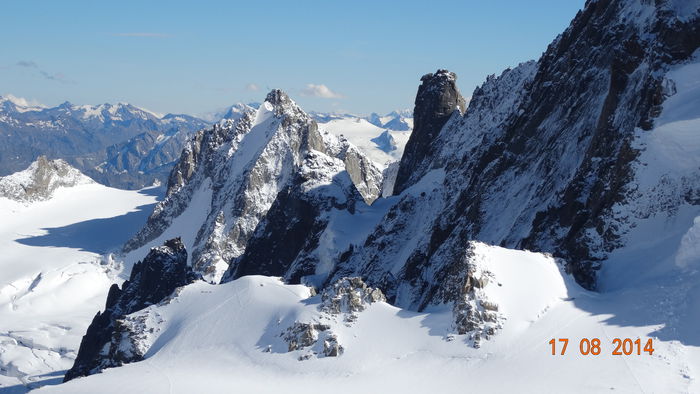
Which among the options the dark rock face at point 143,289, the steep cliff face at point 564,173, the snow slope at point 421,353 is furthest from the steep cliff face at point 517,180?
the dark rock face at point 143,289

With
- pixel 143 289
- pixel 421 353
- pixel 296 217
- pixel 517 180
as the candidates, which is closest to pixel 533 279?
pixel 421 353

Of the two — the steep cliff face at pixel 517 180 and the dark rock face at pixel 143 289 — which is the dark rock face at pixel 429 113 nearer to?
the steep cliff face at pixel 517 180

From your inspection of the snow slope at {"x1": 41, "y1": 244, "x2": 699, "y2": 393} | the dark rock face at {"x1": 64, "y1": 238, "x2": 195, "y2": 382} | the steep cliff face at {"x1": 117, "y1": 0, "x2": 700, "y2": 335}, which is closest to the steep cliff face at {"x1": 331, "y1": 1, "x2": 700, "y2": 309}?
the steep cliff face at {"x1": 117, "y1": 0, "x2": 700, "y2": 335}

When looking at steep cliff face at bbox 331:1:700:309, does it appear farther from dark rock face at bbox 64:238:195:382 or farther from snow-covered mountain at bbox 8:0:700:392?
dark rock face at bbox 64:238:195:382

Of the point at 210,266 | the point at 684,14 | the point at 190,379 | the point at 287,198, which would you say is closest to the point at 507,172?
the point at 684,14

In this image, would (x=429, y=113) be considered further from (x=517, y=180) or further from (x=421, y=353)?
(x=421, y=353)

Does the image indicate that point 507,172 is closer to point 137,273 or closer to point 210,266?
point 137,273
